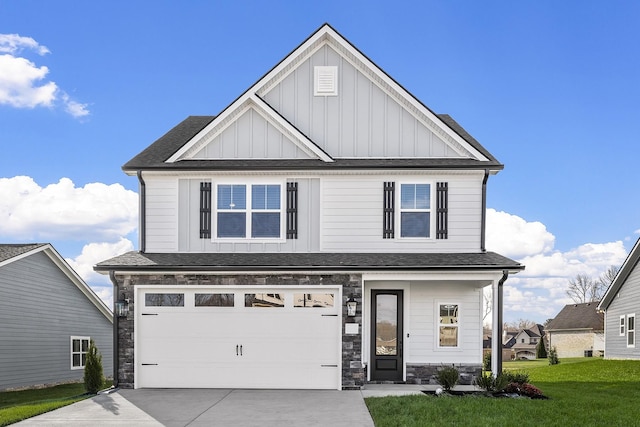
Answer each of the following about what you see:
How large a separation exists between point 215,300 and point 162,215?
2.70m

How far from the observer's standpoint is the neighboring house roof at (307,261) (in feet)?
48.5

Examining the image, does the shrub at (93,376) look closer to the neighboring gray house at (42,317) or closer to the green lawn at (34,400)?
the green lawn at (34,400)

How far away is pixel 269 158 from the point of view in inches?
648

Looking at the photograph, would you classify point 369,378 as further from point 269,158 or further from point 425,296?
point 269,158

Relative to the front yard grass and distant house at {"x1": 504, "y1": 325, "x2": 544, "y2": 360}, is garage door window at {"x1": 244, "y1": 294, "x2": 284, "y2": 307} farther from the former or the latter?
distant house at {"x1": 504, "y1": 325, "x2": 544, "y2": 360}

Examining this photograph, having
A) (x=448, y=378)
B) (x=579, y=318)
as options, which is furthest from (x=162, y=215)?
(x=579, y=318)

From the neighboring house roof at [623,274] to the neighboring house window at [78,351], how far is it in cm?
2278

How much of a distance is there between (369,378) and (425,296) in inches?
98.2

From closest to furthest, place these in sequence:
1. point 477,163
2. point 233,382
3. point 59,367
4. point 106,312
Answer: point 233,382
point 477,163
point 59,367
point 106,312

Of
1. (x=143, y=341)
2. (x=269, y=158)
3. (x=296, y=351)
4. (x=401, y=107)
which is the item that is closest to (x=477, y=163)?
(x=401, y=107)

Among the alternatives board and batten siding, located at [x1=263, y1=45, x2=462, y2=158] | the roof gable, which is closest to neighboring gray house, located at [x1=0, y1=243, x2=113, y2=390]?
the roof gable

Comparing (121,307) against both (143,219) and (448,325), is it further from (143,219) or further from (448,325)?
(448,325)

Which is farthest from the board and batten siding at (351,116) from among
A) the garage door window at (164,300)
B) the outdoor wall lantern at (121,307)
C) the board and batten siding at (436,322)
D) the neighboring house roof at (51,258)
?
the neighboring house roof at (51,258)

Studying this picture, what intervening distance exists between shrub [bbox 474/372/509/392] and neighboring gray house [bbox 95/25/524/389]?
3.76 ft
